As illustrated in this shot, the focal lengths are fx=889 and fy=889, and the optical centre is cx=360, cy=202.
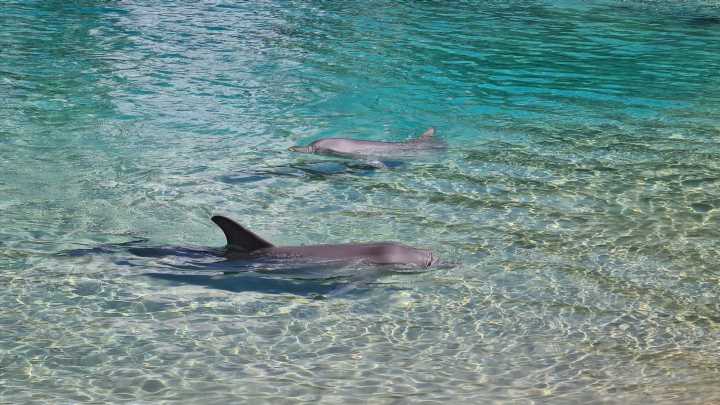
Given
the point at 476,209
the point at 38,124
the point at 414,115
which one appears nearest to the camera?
the point at 476,209

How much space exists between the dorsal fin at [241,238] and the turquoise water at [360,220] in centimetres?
22

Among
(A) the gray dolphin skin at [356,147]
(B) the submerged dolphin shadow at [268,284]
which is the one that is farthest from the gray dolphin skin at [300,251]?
(A) the gray dolphin skin at [356,147]

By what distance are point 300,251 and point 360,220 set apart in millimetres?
1590

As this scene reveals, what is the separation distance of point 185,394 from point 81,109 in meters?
7.45

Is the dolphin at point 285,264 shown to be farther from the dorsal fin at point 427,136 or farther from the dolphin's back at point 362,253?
the dorsal fin at point 427,136

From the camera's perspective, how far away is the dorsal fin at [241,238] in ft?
18.4

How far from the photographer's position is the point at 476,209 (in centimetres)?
764

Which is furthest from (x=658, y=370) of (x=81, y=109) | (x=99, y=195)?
(x=81, y=109)

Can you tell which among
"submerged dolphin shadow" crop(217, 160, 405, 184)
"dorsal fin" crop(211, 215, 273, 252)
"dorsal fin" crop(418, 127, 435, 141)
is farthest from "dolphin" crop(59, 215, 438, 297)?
"dorsal fin" crop(418, 127, 435, 141)

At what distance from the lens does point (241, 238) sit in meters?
5.71

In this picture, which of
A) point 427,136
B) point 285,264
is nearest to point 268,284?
point 285,264

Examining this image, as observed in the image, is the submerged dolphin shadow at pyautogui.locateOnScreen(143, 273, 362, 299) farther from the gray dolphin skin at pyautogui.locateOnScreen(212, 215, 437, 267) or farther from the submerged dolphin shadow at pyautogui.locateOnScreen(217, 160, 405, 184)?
the submerged dolphin shadow at pyautogui.locateOnScreen(217, 160, 405, 184)

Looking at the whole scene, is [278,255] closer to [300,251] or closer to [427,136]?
[300,251]

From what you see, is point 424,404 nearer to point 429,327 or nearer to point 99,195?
point 429,327
